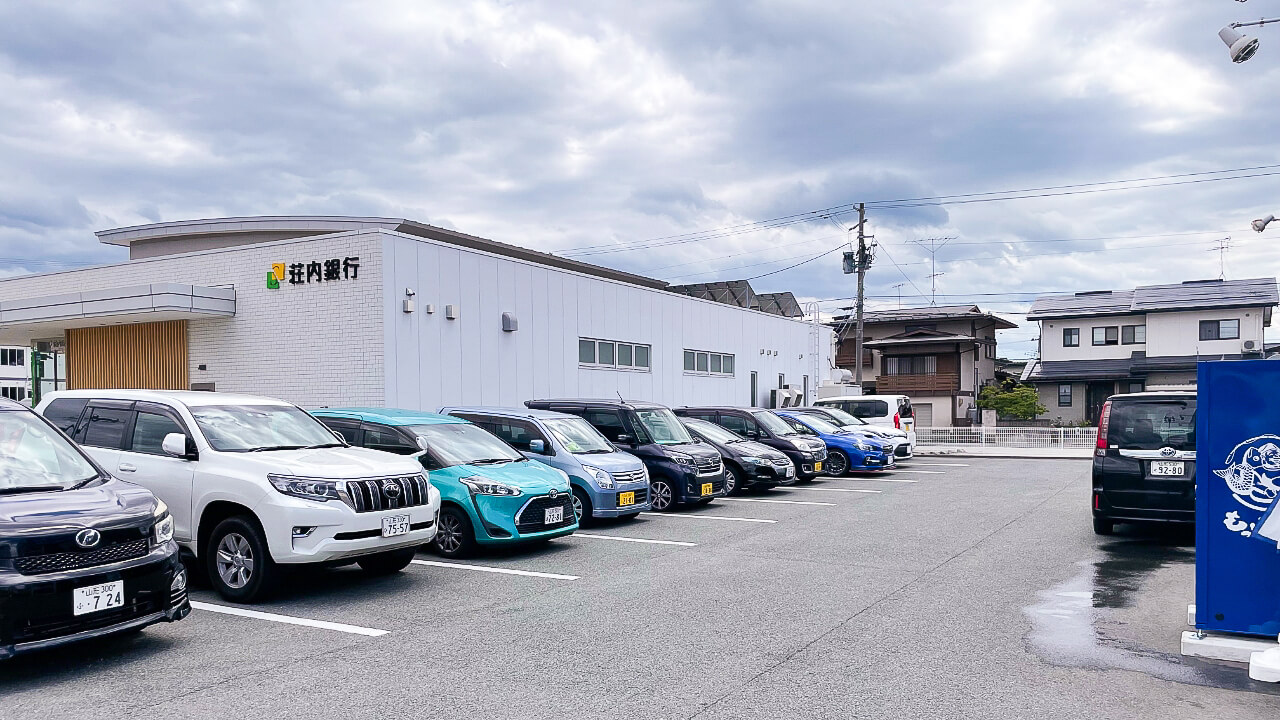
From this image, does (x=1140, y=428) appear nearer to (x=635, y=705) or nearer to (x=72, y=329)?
(x=635, y=705)

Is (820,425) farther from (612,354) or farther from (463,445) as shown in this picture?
(463,445)

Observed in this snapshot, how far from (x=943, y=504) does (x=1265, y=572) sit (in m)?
8.48

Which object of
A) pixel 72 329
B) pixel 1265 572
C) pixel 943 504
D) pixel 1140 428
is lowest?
pixel 943 504

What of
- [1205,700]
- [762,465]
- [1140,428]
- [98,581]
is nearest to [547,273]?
[762,465]

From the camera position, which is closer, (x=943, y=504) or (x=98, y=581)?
(x=98, y=581)

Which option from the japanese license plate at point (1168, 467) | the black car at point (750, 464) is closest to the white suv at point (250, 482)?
the japanese license plate at point (1168, 467)

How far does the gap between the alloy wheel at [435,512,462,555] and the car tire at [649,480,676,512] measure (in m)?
4.29

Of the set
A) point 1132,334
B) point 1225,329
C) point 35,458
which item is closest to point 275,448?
point 35,458

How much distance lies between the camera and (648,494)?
11.9 meters

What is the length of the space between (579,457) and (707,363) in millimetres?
13983

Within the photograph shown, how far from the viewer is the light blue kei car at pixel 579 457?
11.1 m

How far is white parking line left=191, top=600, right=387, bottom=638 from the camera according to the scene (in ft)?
20.3

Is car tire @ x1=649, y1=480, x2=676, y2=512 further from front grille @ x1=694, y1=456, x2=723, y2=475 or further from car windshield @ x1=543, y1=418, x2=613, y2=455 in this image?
car windshield @ x1=543, y1=418, x2=613, y2=455

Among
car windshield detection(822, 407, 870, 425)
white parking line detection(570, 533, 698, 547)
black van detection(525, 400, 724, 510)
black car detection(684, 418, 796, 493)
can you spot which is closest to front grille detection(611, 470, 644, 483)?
black van detection(525, 400, 724, 510)
